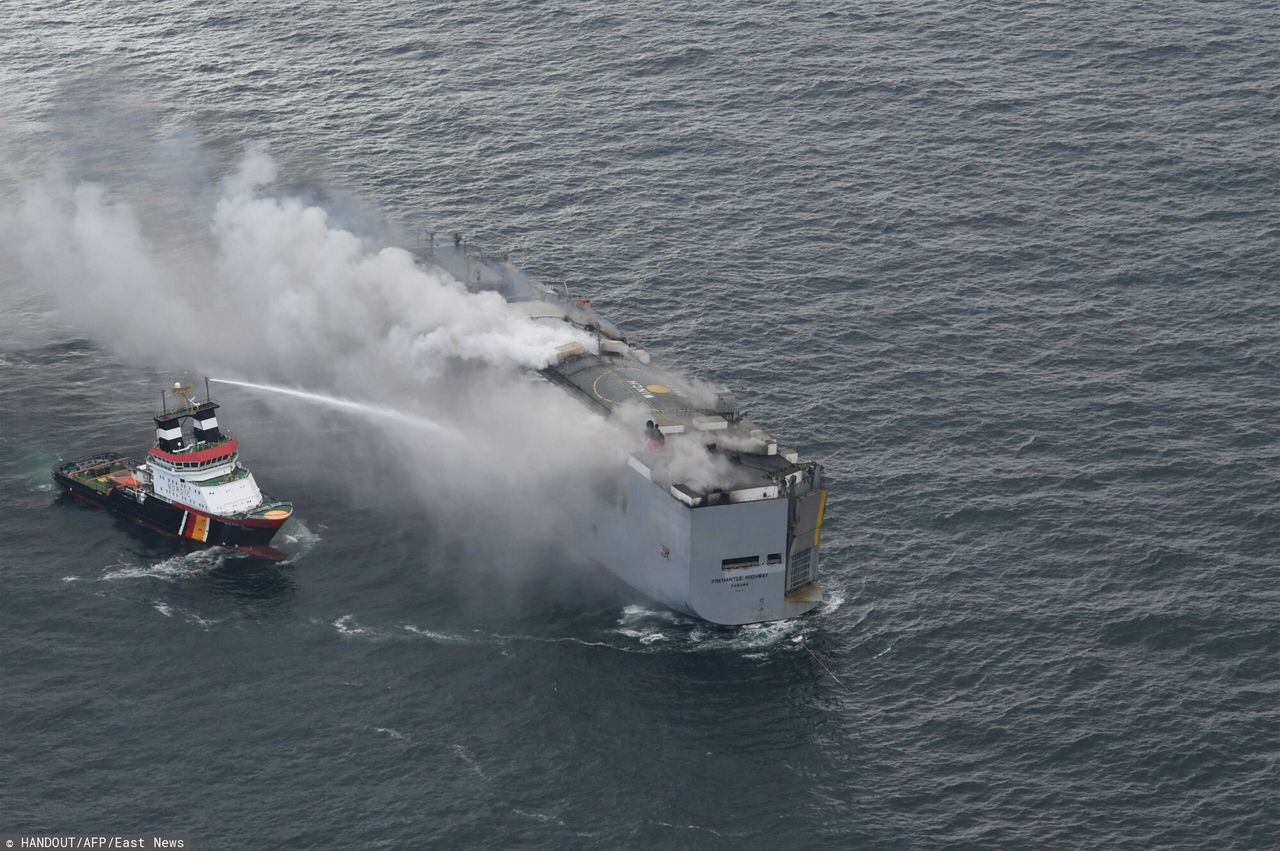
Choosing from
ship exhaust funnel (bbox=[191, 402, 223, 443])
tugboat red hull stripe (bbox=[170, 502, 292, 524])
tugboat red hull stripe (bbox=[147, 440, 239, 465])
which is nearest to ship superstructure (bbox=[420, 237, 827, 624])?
tugboat red hull stripe (bbox=[170, 502, 292, 524])

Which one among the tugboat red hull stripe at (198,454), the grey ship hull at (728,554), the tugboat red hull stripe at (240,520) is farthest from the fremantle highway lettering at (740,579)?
the tugboat red hull stripe at (198,454)

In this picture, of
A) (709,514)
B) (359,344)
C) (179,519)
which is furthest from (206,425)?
(709,514)

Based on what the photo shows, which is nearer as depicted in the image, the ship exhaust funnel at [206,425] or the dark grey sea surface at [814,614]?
the dark grey sea surface at [814,614]

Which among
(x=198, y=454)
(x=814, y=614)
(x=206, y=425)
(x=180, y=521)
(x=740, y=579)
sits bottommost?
(x=814, y=614)

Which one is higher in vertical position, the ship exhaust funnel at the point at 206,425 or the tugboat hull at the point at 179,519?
the ship exhaust funnel at the point at 206,425

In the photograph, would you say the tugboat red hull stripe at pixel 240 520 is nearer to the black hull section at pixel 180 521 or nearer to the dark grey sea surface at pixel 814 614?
the black hull section at pixel 180 521

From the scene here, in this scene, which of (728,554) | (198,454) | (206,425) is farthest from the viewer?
(206,425)

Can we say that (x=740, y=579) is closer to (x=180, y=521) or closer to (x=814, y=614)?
(x=814, y=614)

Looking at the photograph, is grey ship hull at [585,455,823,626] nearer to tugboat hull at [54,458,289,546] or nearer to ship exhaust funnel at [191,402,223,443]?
tugboat hull at [54,458,289,546]
